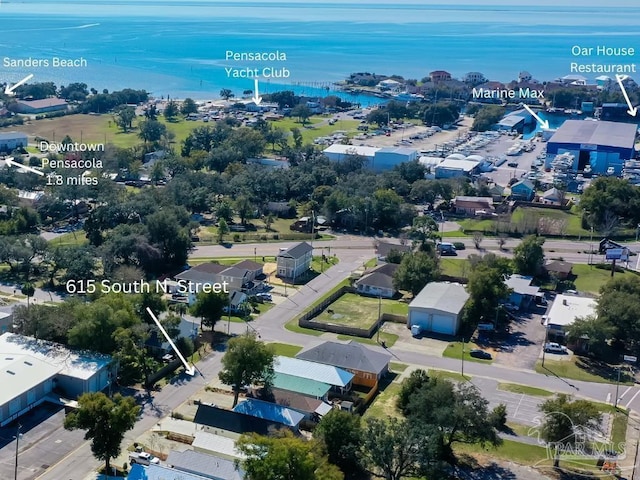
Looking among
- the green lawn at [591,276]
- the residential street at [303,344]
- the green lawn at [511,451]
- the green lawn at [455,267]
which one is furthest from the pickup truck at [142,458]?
the green lawn at [591,276]

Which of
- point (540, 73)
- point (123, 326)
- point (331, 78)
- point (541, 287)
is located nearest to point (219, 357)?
point (123, 326)

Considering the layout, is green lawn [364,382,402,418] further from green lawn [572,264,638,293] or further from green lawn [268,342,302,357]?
green lawn [572,264,638,293]

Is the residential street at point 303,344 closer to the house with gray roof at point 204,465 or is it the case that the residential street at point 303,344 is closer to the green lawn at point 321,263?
the green lawn at point 321,263

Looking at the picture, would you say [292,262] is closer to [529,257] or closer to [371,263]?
[371,263]

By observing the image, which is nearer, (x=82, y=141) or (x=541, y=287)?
(x=541, y=287)

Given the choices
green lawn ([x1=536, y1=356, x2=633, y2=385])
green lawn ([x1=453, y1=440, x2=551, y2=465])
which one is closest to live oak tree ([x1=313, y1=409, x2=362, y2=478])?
green lawn ([x1=453, y1=440, x2=551, y2=465])

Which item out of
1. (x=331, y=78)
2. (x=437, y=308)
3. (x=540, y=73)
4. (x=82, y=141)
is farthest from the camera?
(x=540, y=73)

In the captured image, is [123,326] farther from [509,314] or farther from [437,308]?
[509,314]
